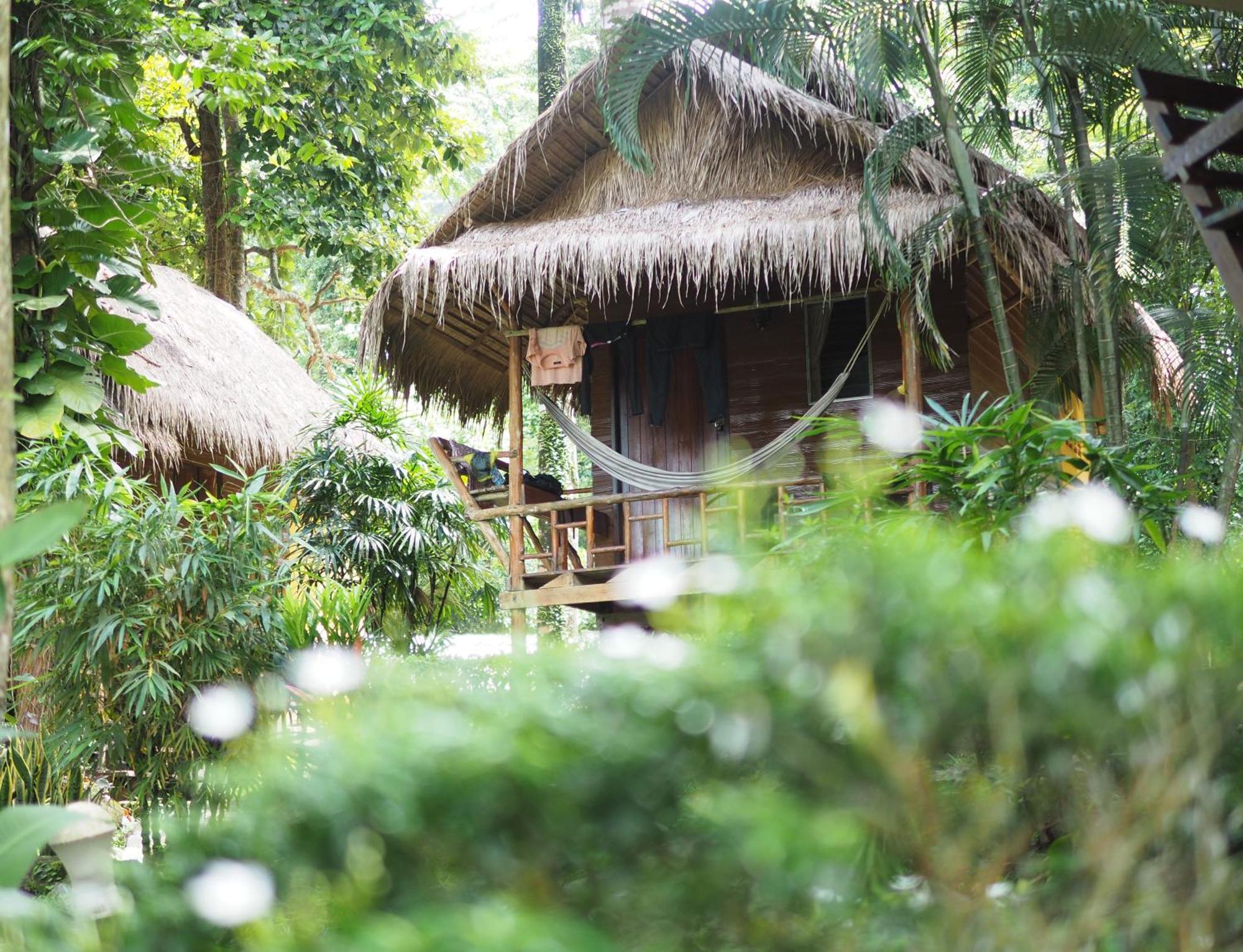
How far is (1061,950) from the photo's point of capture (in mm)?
1119

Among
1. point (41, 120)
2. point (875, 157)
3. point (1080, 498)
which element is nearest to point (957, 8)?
point (875, 157)

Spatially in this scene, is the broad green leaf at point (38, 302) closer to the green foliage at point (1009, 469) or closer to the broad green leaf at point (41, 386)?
the broad green leaf at point (41, 386)

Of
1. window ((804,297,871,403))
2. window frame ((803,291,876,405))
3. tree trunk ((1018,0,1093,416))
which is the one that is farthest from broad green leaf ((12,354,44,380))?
window ((804,297,871,403))

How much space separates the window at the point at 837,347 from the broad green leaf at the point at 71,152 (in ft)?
13.7

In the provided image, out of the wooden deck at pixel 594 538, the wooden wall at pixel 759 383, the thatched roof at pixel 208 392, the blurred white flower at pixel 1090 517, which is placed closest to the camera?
the blurred white flower at pixel 1090 517

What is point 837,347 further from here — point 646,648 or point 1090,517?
point 646,648

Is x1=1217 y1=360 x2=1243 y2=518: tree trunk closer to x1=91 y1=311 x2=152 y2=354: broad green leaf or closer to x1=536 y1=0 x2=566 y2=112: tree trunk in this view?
x1=91 y1=311 x2=152 y2=354: broad green leaf

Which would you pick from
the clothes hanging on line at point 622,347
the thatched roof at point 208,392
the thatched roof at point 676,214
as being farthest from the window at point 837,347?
the thatched roof at point 208,392

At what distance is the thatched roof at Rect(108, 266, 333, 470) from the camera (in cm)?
821

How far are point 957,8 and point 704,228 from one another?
1606mm

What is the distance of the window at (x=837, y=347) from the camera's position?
7.33 meters

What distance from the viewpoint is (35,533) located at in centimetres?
126

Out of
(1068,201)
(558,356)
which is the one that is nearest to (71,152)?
(558,356)

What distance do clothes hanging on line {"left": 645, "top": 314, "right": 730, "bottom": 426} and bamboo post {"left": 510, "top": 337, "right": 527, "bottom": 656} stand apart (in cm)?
86
